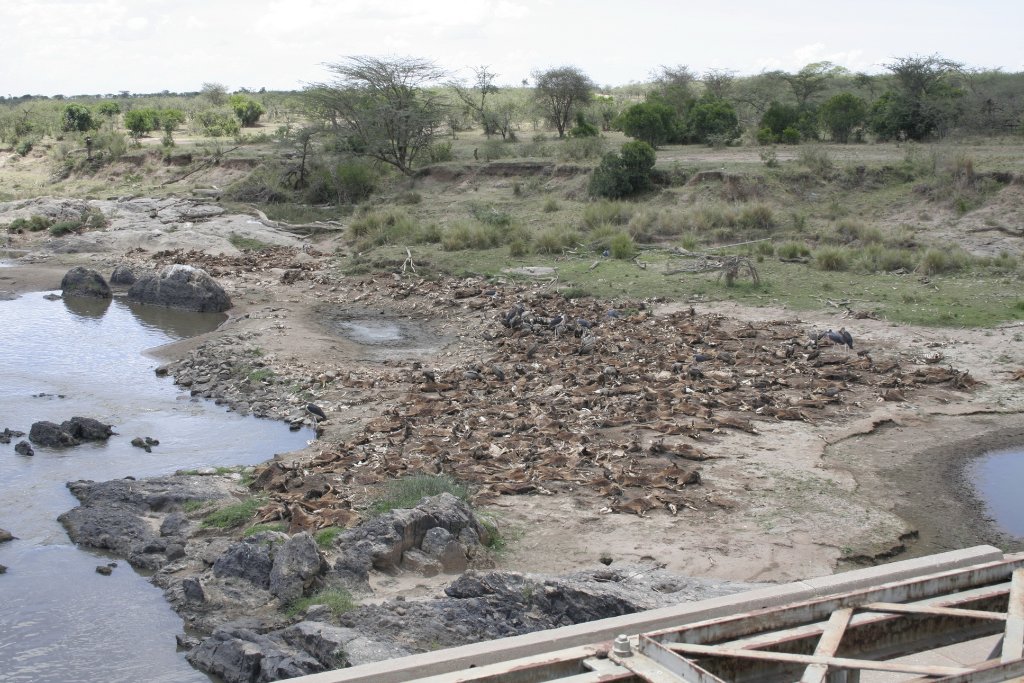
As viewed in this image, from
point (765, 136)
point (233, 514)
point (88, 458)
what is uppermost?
point (765, 136)

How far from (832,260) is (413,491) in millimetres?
11085

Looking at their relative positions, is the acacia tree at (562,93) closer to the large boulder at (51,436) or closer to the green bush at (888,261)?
the green bush at (888,261)

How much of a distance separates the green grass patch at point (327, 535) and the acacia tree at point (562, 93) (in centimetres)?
2809

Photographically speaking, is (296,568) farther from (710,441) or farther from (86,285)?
(86,285)

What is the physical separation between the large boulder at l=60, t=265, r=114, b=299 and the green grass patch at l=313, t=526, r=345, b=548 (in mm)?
13820

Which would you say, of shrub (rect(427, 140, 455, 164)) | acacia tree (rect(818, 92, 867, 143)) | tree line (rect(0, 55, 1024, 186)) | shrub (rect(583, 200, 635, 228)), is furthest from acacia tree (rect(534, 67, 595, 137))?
shrub (rect(583, 200, 635, 228))

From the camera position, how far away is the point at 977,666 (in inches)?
146

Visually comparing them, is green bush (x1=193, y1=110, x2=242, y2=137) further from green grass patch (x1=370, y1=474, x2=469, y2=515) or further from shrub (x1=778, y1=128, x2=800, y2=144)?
green grass patch (x1=370, y1=474, x2=469, y2=515)

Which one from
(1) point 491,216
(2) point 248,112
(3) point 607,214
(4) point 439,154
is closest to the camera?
(3) point 607,214

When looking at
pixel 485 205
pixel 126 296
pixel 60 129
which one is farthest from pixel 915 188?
pixel 60 129

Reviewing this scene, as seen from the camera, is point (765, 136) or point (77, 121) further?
point (77, 121)

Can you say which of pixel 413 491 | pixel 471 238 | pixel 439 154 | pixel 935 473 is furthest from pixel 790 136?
pixel 413 491

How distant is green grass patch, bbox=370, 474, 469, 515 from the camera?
25.5ft

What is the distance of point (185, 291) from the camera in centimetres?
1798
